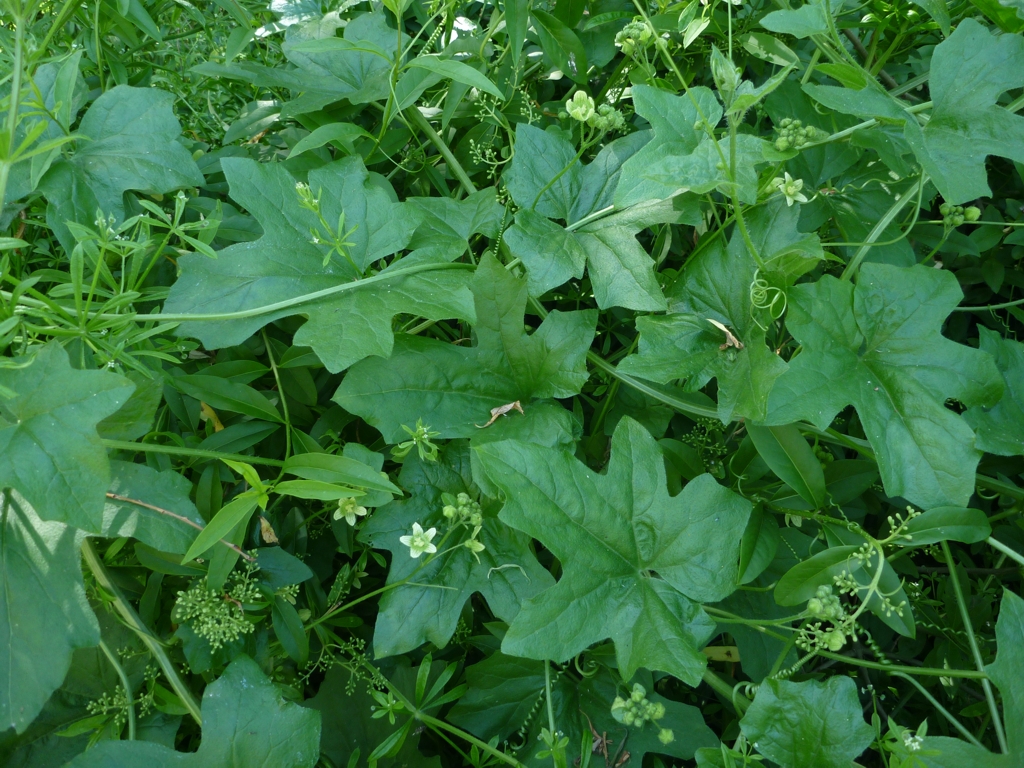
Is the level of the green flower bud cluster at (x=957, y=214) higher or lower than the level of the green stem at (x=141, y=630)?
higher

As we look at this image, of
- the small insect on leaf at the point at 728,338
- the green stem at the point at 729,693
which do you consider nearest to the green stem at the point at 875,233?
the small insect on leaf at the point at 728,338

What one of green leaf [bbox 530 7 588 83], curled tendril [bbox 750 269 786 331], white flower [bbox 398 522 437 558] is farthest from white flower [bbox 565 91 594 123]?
white flower [bbox 398 522 437 558]

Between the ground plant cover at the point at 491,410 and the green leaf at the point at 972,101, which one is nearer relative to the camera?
the ground plant cover at the point at 491,410

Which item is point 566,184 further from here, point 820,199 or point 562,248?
point 820,199

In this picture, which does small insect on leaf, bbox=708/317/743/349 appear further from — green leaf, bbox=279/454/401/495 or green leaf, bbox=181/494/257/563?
green leaf, bbox=181/494/257/563

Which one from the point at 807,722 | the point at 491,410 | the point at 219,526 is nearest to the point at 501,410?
the point at 491,410

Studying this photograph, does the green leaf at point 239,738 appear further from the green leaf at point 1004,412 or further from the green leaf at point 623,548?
the green leaf at point 1004,412

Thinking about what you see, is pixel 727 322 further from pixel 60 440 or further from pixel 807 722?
pixel 60 440
